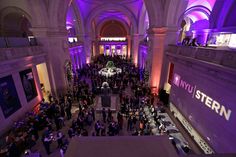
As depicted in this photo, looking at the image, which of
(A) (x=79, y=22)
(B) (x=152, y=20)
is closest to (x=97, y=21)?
(A) (x=79, y=22)

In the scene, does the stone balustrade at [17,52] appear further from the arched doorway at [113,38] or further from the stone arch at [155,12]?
the arched doorway at [113,38]

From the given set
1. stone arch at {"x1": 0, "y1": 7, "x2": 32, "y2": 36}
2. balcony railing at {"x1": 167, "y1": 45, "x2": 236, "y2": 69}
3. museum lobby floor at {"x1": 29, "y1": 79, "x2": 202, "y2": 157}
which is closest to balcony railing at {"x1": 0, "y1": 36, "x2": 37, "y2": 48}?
stone arch at {"x1": 0, "y1": 7, "x2": 32, "y2": 36}

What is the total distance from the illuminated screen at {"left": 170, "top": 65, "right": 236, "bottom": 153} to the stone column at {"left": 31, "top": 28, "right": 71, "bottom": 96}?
10.5m

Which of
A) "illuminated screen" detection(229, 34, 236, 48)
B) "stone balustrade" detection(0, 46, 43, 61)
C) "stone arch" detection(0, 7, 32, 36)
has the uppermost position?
"stone arch" detection(0, 7, 32, 36)

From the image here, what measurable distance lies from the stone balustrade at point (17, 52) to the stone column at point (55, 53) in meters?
0.96

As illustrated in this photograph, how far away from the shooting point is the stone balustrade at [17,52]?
7.19 metres

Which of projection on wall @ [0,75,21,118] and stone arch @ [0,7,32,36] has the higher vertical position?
stone arch @ [0,7,32,36]

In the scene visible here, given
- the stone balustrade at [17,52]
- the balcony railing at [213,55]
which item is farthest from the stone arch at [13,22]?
the balcony railing at [213,55]

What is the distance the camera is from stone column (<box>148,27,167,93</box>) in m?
11.6

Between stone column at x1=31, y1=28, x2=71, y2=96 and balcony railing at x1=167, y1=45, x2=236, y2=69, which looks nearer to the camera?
balcony railing at x1=167, y1=45, x2=236, y2=69

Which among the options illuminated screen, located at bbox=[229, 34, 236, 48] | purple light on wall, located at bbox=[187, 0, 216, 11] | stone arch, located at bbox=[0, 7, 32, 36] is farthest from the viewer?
purple light on wall, located at bbox=[187, 0, 216, 11]

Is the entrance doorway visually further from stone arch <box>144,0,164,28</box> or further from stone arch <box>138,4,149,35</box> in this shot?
stone arch <box>138,4,149,35</box>

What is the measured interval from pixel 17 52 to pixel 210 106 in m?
11.5

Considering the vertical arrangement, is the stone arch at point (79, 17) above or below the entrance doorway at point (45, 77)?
above
